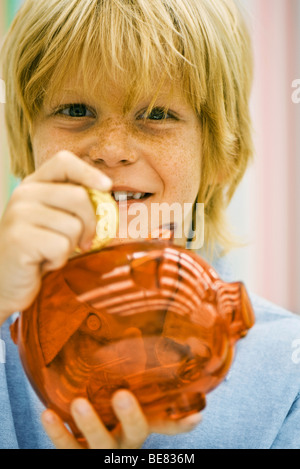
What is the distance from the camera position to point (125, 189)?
53 cm

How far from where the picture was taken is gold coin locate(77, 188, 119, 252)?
0.35 metres

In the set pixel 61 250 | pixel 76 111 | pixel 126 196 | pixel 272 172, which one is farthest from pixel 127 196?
pixel 272 172

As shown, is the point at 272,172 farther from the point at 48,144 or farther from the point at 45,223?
the point at 45,223

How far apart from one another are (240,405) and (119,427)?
0.27 m

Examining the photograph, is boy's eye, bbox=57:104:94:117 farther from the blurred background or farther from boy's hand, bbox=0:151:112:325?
the blurred background

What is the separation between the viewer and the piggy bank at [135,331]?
341 mm

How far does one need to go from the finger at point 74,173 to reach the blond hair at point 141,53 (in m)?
0.19

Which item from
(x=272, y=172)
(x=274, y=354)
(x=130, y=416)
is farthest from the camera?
(x=272, y=172)

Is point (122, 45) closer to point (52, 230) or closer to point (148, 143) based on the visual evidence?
point (148, 143)

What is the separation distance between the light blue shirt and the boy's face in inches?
7.8

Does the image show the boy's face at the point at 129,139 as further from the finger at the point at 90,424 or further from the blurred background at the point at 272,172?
the blurred background at the point at 272,172

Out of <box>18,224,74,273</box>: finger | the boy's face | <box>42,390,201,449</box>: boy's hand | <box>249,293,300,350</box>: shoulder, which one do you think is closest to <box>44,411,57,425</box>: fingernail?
<box>42,390,201,449</box>: boy's hand

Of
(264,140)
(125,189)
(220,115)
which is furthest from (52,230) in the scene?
(264,140)

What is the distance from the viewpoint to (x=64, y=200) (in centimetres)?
34
